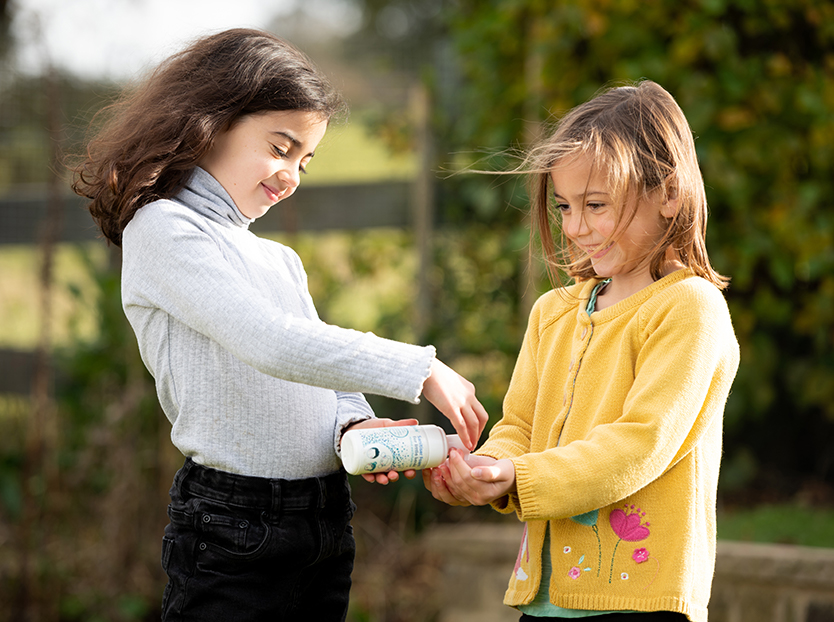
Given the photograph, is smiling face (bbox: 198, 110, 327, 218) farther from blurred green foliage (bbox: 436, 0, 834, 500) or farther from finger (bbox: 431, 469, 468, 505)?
blurred green foliage (bbox: 436, 0, 834, 500)

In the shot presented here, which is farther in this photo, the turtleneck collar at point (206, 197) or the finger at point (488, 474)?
the turtleneck collar at point (206, 197)

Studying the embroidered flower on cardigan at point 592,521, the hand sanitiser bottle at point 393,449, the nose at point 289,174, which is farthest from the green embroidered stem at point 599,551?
the nose at point 289,174

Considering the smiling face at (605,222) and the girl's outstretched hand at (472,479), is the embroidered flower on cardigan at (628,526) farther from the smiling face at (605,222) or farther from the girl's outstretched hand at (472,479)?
the smiling face at (605,222)

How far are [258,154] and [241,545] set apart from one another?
66 cm

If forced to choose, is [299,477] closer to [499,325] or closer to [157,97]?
[157,97]

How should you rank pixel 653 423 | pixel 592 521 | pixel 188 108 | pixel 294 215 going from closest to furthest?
pixel 653 423 → pixel 592 521 → pixel 188 108 → pixel 294 215

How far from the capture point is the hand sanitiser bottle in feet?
4.43

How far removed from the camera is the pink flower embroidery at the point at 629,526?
1319mm

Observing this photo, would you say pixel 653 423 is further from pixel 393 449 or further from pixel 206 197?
pixel 206 197

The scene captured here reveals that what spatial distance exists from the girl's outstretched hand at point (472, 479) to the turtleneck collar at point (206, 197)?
1.86 feet

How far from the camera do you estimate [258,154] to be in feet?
4.87

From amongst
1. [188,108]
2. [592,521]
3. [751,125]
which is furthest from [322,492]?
[751,125]

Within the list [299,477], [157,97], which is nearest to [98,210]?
[157,97]

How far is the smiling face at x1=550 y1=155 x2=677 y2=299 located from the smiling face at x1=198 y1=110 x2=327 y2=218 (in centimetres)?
45
